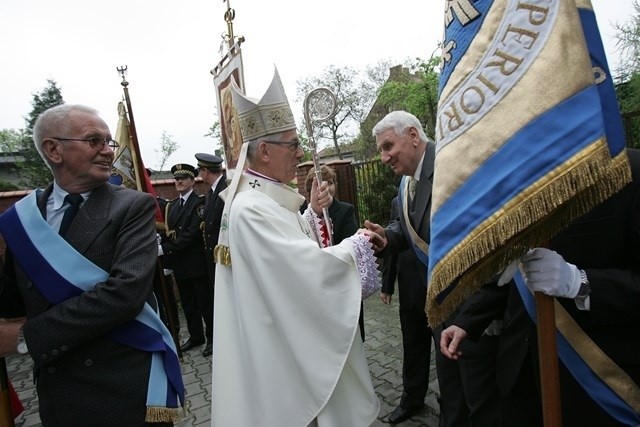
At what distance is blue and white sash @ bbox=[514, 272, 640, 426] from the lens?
145 centimetres

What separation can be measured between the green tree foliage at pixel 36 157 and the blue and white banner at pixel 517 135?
81.3 feet

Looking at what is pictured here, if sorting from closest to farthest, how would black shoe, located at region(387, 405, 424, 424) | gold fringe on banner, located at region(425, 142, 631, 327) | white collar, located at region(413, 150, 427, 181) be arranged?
gold fringe on banner, located at region(425, 142, 631, 327) < white collar, located at region(413, 150, 427, 181) < black shoe, located at region(387, 405, 424, 424)

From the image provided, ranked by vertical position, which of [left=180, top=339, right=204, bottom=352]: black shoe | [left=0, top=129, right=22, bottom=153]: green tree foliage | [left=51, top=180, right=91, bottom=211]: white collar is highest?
[left=0, top=129, right=22, bottom=153]: green tree foliage

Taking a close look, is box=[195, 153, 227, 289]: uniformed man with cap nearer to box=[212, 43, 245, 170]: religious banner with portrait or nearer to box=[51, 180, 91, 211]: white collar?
box=[212, 43, 245, 170]: religious banner with portrait

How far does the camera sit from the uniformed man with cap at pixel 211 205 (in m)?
4.85

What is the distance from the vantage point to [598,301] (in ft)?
4.46

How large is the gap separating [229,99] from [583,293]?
2431 millimetres

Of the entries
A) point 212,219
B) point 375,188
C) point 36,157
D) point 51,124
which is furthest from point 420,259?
point 36,157

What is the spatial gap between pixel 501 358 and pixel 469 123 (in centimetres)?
131

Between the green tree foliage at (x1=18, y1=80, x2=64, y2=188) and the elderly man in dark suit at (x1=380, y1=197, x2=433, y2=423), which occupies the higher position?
the green tree foliage at (x1=18, y1=80, x2=64, y2=188)

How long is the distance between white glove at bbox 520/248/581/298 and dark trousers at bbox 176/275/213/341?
185 inches

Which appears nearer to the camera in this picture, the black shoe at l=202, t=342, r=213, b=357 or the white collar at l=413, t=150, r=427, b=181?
the white collar at l=413, t=150, r=427, b=181

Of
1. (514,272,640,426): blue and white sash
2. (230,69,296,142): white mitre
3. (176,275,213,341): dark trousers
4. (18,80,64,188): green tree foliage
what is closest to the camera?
(514,272,640,426): blue and white sash

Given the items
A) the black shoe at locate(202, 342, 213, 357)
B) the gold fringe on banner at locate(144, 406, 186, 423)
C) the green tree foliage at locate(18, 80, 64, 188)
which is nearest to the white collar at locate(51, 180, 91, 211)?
the gold fringe on banner at locate(144, 406, 186, 423)
